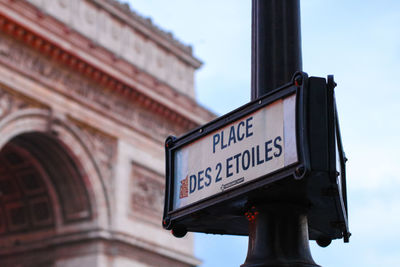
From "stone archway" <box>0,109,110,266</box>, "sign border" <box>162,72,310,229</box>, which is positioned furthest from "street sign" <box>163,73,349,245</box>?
"stone archway" <box>0,109,110,266</box>

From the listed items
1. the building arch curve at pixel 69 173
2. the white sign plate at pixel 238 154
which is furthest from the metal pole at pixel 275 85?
the building arch curve at pixel 69 173

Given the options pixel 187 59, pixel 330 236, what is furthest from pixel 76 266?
pixel 330 236

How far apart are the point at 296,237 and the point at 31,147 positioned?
56.8 ft

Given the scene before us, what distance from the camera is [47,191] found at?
62.8 feet

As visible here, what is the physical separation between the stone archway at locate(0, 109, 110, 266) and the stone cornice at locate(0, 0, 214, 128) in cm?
170

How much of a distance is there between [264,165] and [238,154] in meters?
0.14

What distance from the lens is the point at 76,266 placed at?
18188 mm

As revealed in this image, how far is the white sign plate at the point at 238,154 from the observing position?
1.95 metres

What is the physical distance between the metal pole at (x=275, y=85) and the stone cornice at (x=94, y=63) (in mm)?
15341

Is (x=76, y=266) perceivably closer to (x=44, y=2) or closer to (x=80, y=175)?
(x=80, y=175)

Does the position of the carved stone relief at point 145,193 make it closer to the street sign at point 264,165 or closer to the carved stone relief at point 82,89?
the carved stone relief at point 82,89

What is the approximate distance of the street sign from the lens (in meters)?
1.86

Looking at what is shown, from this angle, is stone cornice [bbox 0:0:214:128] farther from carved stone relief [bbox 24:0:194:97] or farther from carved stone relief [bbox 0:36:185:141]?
carved stone relief [bbox 24:0:194:97]

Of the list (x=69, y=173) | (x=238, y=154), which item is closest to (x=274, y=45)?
(x=238, y=154)
